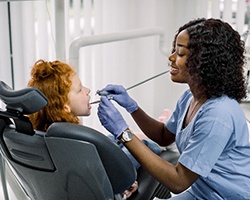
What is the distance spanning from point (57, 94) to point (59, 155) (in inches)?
14.4

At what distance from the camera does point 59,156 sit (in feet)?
3.69

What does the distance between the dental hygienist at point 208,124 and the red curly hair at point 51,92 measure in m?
0.14

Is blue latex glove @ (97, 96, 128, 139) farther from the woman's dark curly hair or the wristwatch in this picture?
the woman's dark curly hair

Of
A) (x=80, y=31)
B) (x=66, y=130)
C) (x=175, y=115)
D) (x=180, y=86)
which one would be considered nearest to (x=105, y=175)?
(x=66, y=130)

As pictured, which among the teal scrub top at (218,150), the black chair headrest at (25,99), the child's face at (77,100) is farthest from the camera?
the child's face at (77,100)

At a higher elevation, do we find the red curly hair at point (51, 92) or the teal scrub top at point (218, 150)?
the red curly hair at point (51, 92)

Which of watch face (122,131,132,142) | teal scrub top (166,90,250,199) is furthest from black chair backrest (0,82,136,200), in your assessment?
teal scrub top (166,90,250,199)

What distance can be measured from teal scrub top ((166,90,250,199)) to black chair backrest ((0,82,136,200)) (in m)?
0.27

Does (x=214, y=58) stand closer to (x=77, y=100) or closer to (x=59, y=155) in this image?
A: (x=77, y=100)

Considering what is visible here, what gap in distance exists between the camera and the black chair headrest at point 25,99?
42.5 inches

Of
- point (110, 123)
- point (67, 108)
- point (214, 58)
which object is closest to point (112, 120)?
point (110, 123)

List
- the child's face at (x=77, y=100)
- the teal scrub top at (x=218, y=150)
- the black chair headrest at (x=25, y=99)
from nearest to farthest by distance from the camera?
the black chair headrest at (x=25, y=99)
the teal scrub top at (x=218, y=150)
the child's face at (x=77, y=100)

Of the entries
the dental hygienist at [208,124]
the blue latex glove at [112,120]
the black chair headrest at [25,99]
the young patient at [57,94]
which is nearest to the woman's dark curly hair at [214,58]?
the dental hygienist at [208,124]

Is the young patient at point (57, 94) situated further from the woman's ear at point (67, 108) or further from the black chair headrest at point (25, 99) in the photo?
the black chair headrest at point (25, 99)
